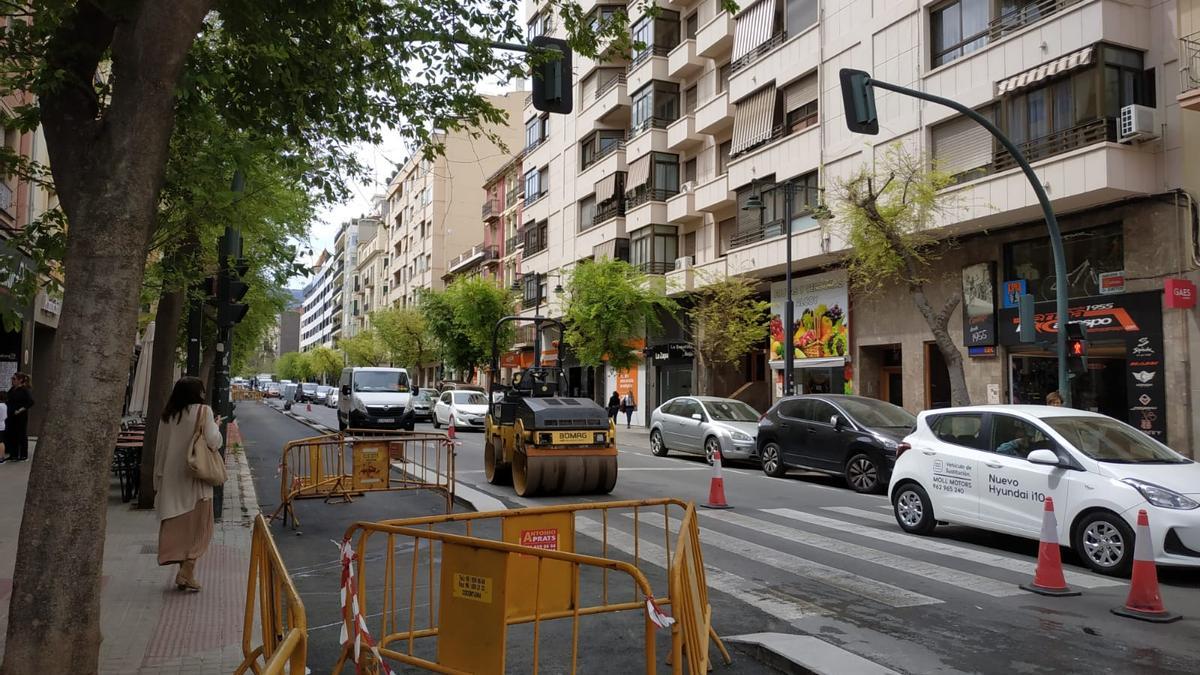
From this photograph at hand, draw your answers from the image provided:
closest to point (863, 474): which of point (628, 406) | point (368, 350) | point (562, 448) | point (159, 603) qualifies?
point (562, 448)

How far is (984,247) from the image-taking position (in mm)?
20828

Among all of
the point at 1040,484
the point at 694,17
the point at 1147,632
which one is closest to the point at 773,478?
the point at 1040,484

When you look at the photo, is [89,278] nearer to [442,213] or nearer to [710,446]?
[710,446]

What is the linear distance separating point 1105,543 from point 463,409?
25.3 meters

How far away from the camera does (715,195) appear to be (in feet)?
98.9

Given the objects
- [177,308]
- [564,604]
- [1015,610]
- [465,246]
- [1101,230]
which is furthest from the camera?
[465,246]

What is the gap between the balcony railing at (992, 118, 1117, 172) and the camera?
54.9 feet

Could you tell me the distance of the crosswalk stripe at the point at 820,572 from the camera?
6961 millimetres

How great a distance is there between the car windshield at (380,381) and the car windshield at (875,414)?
1699 centimetres

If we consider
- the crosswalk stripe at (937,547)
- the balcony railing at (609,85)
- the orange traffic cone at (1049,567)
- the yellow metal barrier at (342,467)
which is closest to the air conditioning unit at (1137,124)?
the crosswalk stripe at (937,547)

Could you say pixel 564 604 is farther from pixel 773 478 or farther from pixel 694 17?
pixel 694 17

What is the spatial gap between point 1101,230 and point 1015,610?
1422cm

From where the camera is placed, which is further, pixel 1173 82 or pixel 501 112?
pixel 1173 82

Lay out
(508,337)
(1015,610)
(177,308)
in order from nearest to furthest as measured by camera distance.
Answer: (1015,610)
(177,308)
(508,337)
